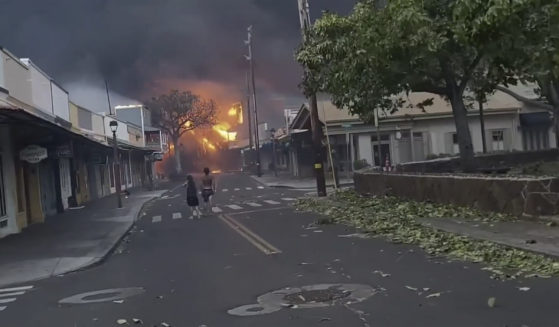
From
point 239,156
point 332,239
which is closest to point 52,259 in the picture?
point 332,239

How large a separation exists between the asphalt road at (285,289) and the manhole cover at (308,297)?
1 cm

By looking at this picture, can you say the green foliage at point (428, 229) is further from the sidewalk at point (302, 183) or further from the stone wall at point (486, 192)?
the sidewalk at point (302, 183)

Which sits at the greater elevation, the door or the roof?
the roof

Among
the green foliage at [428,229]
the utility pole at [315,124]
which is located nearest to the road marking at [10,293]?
the green foliage at [428,229]

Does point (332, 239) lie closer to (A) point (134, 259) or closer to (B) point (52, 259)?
(A) point (134, 259)

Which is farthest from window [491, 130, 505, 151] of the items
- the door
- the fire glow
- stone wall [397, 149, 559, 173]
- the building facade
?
the fire glow

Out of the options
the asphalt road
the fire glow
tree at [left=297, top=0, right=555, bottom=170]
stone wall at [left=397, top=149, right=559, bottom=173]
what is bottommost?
the asphalt road

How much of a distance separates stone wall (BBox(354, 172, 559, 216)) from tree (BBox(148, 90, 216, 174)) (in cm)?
7022

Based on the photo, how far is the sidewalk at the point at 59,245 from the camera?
12555 millimetres

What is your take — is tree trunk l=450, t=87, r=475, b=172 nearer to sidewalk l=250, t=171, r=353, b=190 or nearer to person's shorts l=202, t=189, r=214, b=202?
person's shorts l=202, t=189, r=214, b=202

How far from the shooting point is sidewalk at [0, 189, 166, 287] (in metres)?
12.6

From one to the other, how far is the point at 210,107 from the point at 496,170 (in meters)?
71.1

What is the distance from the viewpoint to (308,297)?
311 inches

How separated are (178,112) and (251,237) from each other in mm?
76074
